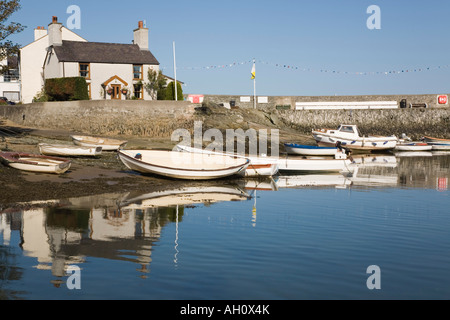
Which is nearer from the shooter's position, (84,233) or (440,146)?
(84,233)

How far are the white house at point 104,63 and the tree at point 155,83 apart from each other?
36cm

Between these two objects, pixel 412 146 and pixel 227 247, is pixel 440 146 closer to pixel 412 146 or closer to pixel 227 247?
pixel 412 146

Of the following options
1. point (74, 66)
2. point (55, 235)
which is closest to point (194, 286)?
point (55, 235)

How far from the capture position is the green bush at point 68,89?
45.5 metres

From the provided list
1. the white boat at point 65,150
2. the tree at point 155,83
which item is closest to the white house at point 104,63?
the tree at point 155,83

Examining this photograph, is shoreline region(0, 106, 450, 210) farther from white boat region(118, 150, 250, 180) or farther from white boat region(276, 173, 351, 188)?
white boat region(276, 173, 351, 188)

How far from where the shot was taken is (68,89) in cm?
4581

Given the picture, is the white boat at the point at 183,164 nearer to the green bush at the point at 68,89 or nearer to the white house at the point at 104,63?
the green bush at the point at 68,89

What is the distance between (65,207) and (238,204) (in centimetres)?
596

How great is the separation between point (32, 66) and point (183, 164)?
132 feet

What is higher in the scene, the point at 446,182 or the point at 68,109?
the point at 68,109

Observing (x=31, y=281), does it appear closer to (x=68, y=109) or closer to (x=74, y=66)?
(x=68, y=109)

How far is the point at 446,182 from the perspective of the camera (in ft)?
90.8
